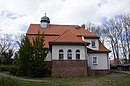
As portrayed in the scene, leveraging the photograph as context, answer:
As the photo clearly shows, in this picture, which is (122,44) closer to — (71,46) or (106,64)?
(106,64)

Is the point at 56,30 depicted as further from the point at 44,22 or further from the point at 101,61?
the point at 101,61

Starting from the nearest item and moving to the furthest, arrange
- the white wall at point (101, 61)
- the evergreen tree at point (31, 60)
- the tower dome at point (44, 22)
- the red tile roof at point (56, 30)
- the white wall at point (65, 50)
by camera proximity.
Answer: the evergreen tree at point (31, 60)
the white wall at point (65, 50)
the white wall at point (101, 61)
the red tile roof at point (56, 30)
the tower dome at point (44, 22)

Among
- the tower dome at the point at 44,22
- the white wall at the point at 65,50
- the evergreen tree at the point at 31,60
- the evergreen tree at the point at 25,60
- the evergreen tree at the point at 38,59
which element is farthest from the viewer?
the tower dome at the point at 44,22

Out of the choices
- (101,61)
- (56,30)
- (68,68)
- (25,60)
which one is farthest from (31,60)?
(101,61)

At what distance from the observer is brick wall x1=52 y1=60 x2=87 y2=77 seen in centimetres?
3306

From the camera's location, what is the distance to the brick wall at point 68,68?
1302 inches

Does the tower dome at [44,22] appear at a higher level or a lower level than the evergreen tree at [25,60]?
higher

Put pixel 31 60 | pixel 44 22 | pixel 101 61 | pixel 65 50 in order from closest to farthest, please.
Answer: pixel 31 60
pixel 65 50
pixel 101 61
pixel 44 22

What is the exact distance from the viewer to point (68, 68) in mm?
33250

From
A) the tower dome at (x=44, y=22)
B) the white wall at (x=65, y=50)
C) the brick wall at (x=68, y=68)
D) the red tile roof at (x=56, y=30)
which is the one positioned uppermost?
the tower dome at (x=44, y=22)

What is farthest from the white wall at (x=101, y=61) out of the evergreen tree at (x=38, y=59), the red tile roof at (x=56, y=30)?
the evergreen tree at (x=38, y=59)

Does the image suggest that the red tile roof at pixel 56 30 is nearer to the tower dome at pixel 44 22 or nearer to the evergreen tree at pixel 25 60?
the tower dome at pixel 44 22

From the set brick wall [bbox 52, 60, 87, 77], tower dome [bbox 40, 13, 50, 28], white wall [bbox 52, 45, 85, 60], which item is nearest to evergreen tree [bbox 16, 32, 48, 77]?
white wall [bbox 52, 45, 85, 60]

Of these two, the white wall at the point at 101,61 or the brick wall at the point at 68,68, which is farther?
the white wall at the point at 101,61
